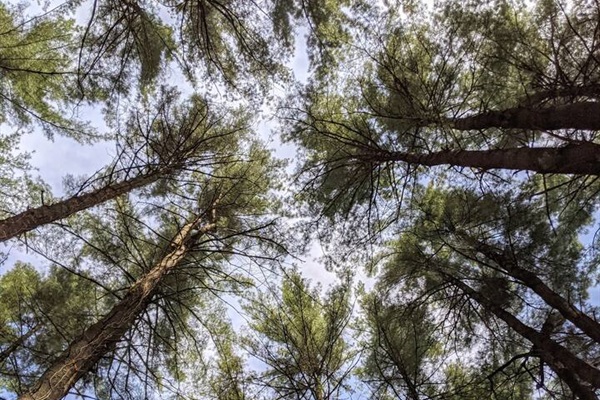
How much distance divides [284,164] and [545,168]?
239 inches

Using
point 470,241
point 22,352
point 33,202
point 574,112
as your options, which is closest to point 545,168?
point 574,112

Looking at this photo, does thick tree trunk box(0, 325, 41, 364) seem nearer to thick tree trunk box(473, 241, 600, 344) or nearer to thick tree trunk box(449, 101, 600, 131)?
thick tree trunk box(449, 101, 600, 131)

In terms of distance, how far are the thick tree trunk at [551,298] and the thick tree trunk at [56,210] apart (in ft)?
15.1

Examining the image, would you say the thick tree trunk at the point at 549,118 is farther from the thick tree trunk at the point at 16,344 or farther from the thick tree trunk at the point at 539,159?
the thick tree trunk at the point at 16,344

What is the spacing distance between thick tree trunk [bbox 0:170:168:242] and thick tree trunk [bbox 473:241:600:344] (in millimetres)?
4616

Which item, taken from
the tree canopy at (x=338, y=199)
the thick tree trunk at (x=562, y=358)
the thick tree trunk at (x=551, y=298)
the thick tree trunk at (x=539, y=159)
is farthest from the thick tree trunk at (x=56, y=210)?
the thick tree trunk at (x=551, y=298)

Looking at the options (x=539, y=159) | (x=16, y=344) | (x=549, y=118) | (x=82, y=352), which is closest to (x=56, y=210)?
(x=82, y=352)

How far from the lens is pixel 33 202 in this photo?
25.4 feet

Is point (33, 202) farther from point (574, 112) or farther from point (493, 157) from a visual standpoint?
point (574, 112)

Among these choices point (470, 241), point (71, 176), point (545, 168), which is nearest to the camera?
point (545, 168)

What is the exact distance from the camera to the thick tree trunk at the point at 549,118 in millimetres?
2668

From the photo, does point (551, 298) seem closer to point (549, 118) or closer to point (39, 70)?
point (549, 118)

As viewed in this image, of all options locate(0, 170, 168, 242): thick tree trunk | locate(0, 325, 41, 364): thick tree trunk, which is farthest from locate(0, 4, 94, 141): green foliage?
locate(0, 325, 41, 364): thick tree trunk

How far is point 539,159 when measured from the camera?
279 centimetres
